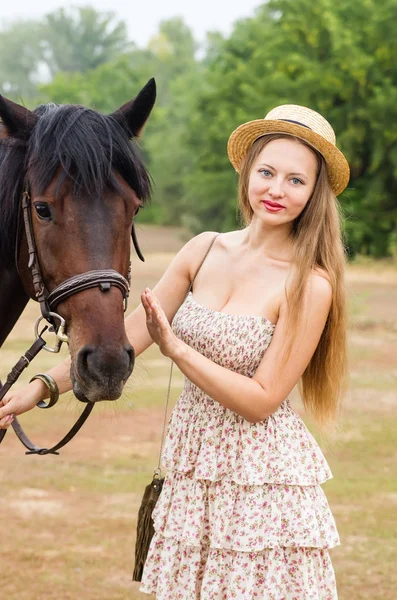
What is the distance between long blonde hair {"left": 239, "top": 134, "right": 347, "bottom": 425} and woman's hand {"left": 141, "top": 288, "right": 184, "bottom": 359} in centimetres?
36

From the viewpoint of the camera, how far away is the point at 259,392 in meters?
2.55

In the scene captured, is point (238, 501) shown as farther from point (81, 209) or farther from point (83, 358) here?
point (81, 209)

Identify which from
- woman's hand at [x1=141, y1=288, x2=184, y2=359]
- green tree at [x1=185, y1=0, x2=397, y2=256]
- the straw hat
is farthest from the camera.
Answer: green tree at [x1=185, y1=0, x2=397, y2=256]

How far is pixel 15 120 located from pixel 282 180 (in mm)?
811

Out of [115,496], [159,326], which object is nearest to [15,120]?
[159,326]

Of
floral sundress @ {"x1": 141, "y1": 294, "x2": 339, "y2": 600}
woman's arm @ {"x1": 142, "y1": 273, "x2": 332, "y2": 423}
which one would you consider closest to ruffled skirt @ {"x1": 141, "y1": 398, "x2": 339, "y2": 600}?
floral sundress @ {"x1": 141, "y1": 294, "x2": 339, "y2": 600}

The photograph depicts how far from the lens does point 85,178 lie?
7.98 feet

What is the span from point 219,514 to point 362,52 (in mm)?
26506

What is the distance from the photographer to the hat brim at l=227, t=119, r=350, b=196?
2.63 m

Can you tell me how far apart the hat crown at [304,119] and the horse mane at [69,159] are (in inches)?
17.6

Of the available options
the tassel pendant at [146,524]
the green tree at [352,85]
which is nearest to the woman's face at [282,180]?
the tassel pendant at [146,524]

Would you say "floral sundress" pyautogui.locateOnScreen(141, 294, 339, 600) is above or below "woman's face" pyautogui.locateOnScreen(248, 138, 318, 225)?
below

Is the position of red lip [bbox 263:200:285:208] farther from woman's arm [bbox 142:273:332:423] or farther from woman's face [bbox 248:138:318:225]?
woman's arm [bbox 142:273:332:423]

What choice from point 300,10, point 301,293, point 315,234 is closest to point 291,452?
point 301,293
